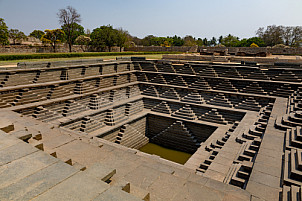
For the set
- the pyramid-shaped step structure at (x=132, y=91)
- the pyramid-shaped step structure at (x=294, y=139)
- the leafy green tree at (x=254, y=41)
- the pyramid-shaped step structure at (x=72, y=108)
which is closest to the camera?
the pyramid-shaped step structure at (x=294, y=139)

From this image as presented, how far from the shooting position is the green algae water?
1292 cm

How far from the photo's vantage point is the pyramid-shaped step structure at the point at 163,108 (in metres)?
15.7

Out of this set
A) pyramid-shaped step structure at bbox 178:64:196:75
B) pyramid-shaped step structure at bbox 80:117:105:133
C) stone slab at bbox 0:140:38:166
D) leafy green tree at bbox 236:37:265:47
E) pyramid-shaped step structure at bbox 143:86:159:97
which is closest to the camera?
stone slab at bbox 0:140:38:166

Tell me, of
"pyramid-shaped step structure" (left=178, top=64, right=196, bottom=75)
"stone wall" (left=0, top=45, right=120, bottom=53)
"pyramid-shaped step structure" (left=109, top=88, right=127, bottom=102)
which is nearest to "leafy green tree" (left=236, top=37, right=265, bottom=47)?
"stone wall" (left=0, top=45, right=120, bottom=53)

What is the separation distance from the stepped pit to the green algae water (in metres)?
0.45

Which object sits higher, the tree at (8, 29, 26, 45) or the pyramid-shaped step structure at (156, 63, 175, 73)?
the tree at (8, 29, 26, 45)

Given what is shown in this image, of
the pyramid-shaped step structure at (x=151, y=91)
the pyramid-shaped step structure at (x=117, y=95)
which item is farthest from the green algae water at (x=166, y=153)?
the pyramid-shaped step structure at (x=151, y=91)

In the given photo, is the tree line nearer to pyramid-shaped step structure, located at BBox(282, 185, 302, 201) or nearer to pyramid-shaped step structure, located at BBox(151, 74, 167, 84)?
pyramid-shaped step structure, located at BBox(151, 74, 167, 84)

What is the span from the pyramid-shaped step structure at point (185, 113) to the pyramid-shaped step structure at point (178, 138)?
2.24ft

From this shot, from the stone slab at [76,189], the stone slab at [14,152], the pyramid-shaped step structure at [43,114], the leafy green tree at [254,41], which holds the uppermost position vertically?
the leafy green tree at [254,41]

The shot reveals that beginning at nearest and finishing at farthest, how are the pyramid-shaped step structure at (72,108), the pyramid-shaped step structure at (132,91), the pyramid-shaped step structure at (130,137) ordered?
the pyramid-shaped step structure at (72,108) → the pyramid-shaped step structure at (130,137) → the pyramid-shaped step structure at (132,91)

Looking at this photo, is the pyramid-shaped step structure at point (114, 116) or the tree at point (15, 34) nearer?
the pyramid-shaped step structure at point (114, 116)

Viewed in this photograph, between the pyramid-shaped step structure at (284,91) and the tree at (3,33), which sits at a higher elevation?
the tree at (3,33)

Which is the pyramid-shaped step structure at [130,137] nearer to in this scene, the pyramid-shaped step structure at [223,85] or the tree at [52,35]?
the pyramid-shaped step structure at [223,85]
